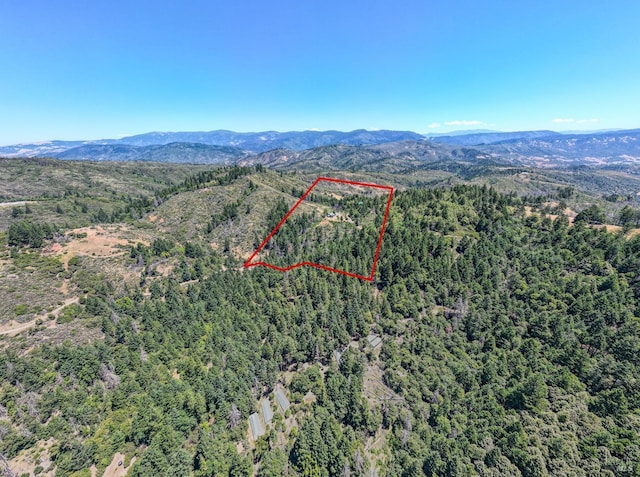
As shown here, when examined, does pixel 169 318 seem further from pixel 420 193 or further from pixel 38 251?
pixel 420 193

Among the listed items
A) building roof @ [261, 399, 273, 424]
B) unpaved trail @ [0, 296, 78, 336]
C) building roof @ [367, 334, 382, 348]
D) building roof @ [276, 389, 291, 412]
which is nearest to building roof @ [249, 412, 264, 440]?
building roof @ [261, 399, 273, 424]

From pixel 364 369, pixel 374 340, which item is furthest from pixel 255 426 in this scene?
pixel 374 340

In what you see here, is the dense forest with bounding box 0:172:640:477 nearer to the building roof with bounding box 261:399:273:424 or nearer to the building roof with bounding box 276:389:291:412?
the building roof with bounding box 276:389:291:412

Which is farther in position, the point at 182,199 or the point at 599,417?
the point at 182,199

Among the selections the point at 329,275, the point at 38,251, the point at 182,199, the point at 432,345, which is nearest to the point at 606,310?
the point at 432,345

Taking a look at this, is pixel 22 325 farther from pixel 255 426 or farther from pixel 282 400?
pixel 282 400

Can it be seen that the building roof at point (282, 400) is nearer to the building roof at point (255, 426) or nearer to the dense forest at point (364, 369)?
the dense forest at point (364, 369)
